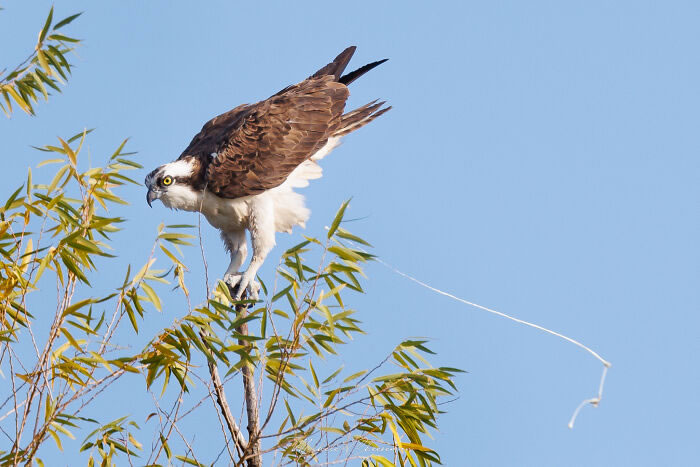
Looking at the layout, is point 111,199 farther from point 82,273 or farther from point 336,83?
point 336,83

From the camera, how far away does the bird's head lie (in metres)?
6.26

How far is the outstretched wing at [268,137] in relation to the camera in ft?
20.5

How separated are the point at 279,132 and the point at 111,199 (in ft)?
4.32

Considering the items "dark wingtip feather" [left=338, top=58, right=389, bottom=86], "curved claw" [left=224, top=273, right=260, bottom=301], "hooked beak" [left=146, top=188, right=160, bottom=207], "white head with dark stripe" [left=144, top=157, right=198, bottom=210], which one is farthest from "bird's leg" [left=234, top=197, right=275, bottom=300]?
"dark wingtip feather" [left=338, top=58, right=389, bottom=86]

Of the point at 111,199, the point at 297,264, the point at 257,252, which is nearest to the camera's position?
the point at 297,264

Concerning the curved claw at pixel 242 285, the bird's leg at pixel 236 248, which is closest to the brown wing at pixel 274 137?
the bird's leg at pixel 236 248

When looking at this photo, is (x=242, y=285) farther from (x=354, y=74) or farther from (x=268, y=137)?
(x=354, y=74)

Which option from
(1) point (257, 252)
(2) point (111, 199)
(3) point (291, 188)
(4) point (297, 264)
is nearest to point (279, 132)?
(3) point (291, 188)

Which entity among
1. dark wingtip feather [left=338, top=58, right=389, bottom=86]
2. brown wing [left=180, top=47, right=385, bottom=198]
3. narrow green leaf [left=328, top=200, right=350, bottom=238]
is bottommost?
narrow green leaf [left=328, top=200, right=350, bottom=238]

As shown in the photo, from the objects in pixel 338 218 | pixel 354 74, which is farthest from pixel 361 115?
pixel 338 218

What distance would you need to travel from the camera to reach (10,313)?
5.25m

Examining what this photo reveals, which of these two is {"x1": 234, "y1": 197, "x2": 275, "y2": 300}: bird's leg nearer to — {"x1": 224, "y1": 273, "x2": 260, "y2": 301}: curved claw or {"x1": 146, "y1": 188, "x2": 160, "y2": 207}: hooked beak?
{"x1": 224, "y1": 273, "x2": 260, "y2": 301}: curved claw

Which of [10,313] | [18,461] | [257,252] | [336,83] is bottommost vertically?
[18,461]

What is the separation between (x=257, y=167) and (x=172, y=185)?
0.56m
